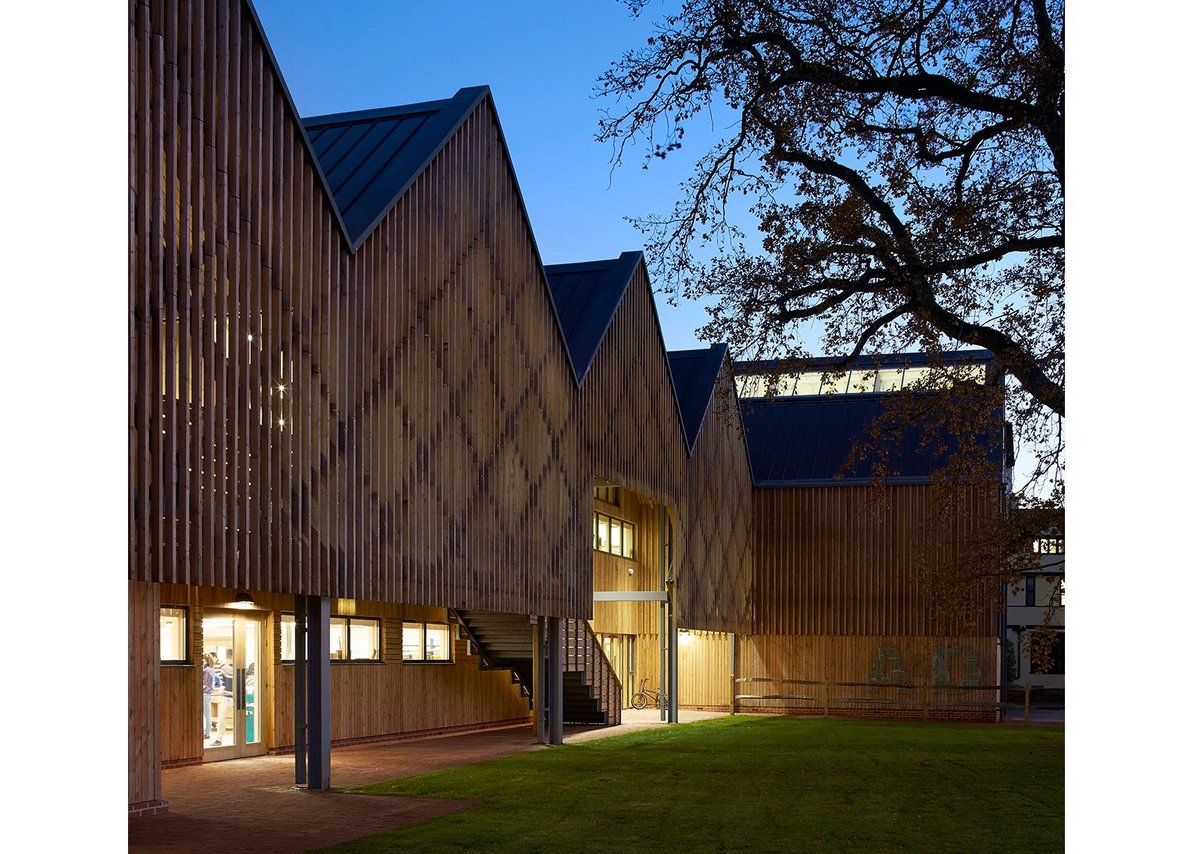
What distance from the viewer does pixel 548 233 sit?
115m

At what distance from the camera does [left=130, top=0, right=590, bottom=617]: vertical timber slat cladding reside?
1249 centimetres

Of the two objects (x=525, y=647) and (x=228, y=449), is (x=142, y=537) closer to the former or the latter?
(x=228, y=449)

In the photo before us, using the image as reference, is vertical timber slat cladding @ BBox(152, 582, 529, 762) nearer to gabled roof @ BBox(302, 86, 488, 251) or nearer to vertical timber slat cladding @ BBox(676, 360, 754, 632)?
vertical timber slat cladding @ BBox(676, 360, 754, 632)

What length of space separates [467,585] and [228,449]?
23.1 feet

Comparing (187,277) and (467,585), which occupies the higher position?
(187,277)

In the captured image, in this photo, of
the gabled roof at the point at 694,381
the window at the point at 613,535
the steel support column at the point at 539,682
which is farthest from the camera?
the gabled roof at the point at 694,381

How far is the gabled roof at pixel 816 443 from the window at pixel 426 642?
14409 millimetres

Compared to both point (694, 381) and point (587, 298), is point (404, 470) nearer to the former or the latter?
point (587, 298)

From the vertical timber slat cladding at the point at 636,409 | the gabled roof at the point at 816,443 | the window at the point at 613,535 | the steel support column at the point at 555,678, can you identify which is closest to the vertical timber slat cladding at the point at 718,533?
the vertical timber slat cladding at the point at 636,409

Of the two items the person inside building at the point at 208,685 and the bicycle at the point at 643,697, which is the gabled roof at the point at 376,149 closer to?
the person inside building at the point at 208,685

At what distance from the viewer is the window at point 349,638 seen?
22328 mm

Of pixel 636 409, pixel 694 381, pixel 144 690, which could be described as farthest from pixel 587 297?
pixel 144 690

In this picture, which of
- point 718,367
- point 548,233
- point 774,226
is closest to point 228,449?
point 774,226

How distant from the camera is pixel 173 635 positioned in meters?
19.1
